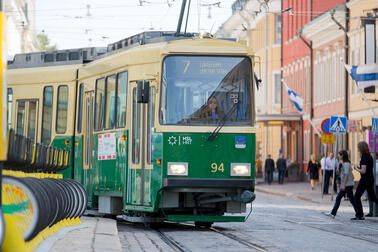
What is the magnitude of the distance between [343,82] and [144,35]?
106ft

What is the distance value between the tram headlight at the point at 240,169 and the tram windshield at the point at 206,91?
2.39 ft

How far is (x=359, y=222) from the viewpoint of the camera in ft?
74.6

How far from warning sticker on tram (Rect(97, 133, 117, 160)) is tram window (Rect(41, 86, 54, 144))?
282cm

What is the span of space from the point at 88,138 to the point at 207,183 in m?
4.28

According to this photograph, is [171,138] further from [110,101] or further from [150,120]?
[110,101]

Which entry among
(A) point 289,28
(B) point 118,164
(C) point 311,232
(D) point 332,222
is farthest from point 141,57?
(A) point 289,28

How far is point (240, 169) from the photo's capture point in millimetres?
17469

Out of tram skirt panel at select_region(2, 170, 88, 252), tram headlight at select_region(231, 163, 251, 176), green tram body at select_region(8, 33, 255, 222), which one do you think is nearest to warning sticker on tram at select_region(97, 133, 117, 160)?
green tram body at select_region(8, 33, 255, 222)

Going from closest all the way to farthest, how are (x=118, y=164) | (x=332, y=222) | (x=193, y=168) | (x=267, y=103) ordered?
(x=193, y=168), (x=118, y=164), (x=332, y=222), (x=267, y=103)

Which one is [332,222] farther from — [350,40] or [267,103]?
[267,103]

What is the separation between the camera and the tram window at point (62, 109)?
22016 mm

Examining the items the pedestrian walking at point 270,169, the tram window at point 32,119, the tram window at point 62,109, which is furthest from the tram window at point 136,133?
the pedestrian walking at point 270,169

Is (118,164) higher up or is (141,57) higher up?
(141,57)

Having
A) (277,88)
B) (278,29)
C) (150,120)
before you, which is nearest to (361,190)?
(150,120)
